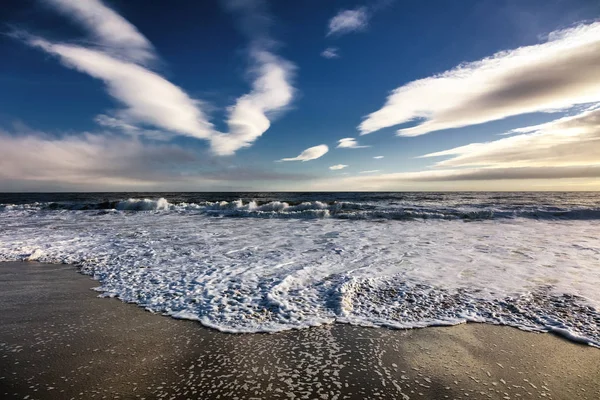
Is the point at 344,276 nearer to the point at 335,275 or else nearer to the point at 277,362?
the point at 335,275

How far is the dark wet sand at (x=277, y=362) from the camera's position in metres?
3.14

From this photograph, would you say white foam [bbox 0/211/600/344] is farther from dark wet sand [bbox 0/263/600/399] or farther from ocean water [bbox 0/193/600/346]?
dark wet sand [bbox 0/263/600/399]

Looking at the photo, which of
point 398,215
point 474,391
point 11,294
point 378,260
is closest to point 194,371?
point 474,391

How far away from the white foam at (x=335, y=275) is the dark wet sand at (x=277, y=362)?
1.49ft

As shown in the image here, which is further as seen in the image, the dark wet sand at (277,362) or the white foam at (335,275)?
the white foam at (335,275)

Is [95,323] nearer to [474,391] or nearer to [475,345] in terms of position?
[474,391]

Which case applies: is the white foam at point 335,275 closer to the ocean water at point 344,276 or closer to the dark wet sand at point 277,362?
the ocean water at point 344,276

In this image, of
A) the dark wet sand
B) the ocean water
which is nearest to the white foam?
the ocean water

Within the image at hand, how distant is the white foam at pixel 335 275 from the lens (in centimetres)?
501

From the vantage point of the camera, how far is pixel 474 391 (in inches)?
124

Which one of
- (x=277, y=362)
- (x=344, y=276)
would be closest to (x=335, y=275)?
(x=344, y=276)

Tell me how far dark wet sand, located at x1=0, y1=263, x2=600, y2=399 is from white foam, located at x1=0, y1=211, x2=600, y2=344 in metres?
0.45

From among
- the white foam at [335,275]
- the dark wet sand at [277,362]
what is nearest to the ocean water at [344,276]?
the white foam at [335,275]

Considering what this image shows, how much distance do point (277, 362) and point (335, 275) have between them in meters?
3.65
